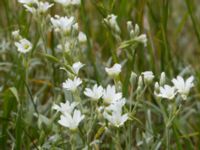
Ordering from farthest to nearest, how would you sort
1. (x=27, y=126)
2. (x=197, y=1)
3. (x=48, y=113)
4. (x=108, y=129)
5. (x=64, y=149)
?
(x=197, y=1) < (x=48, y=113) < (x=27, y=126) < (x=64, y=149) < (x=108, y=129)

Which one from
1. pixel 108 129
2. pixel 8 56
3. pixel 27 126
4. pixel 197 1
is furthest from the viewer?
pixel 197 1

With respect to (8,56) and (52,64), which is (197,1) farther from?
(52,64)

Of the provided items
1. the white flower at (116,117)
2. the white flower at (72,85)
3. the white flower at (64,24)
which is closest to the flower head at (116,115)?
the white flower at (116,117)

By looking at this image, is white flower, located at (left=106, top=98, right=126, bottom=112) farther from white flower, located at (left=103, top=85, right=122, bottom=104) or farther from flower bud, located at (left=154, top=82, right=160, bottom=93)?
flower bud, located at (left=154, top=82, right=160, bottom=93)

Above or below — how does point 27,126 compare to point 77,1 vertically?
below

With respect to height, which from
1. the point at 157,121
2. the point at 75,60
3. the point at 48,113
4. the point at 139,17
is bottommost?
the point at 157,121

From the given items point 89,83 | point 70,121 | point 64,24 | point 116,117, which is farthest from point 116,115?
point 89,83

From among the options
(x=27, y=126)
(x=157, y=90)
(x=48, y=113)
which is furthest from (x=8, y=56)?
(x=157, y=90)

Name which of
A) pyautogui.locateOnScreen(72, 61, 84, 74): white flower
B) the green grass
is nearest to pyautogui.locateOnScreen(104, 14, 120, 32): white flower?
the green grass
